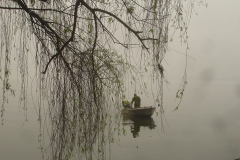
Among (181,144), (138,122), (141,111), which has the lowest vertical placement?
(181,144)

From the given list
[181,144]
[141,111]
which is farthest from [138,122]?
[181,144]

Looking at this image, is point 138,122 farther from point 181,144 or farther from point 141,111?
point 181,144

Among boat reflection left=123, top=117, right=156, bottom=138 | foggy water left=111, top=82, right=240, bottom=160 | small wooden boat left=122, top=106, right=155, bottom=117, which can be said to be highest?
small wooden boat left=122, top=106, right=155, bottom=117

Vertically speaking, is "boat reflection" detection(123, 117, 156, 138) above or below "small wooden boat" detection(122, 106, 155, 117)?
below

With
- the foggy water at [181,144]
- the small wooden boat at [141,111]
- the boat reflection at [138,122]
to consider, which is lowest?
the foggy water at [181,144]

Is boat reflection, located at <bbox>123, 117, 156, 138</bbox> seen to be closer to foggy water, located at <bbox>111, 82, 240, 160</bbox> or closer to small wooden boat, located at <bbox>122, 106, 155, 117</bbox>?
foggy water, located at <bbox>111, 82, 240, 160</bbox>

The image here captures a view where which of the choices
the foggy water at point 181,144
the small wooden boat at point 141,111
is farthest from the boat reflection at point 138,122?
the small wooden boat at point 141,111

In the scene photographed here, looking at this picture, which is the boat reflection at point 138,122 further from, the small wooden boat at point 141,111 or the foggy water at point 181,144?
the small wooden boat at point 141,111

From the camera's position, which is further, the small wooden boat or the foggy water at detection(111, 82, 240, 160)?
the small wooden boat

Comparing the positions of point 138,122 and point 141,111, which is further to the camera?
point 138,122

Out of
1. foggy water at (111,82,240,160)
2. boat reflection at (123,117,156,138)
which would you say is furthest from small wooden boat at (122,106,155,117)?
foggy water at (111,82,240,160)

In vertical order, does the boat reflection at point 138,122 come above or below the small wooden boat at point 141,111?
below

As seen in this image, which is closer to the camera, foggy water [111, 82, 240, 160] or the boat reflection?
foggy water [111, 82, 240, 160]

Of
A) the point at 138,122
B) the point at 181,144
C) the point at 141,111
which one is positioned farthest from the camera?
the point at 138,122
